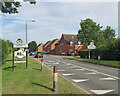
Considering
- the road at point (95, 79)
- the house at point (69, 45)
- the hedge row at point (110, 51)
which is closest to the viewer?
the road at point (95, 79)

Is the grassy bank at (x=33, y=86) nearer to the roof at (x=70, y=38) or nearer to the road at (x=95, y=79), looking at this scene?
the road at (x=95, y=79)

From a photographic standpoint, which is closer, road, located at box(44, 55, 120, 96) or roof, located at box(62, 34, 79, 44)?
road, located at box(44, 55, 120, 96)

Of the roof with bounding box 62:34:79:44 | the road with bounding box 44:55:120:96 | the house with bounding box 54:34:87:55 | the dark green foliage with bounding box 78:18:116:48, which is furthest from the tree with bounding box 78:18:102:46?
the road with bounding box 44:55:120:96

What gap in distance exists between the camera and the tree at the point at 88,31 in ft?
119

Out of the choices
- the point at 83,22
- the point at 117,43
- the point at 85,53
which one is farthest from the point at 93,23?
the point at 117,43

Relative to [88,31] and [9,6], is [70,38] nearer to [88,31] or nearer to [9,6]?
[88,31]

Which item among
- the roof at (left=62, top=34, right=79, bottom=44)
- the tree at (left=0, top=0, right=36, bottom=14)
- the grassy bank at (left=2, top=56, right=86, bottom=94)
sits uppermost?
the roof at (left=62, top=34, right=79, bottom=44)

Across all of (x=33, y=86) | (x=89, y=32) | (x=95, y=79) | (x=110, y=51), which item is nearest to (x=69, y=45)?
(x=89, y=32)

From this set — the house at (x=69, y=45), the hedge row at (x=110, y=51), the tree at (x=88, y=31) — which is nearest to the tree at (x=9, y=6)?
the hedge row at (x=110, y=51)

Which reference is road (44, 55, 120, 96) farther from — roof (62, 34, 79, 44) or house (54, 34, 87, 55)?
roof (62, 34, 79, 44)

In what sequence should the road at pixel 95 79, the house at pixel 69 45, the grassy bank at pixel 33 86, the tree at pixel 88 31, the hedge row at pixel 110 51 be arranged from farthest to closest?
the house at pixel 69 45, the tree at pixel 88 31, the hedge row at pixel 110 51, the road at pixel 95 79, the grassy bank at pixel 33 86

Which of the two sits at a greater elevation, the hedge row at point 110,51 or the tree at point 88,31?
the tree at point 88,31

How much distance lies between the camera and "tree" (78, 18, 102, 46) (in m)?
36.3

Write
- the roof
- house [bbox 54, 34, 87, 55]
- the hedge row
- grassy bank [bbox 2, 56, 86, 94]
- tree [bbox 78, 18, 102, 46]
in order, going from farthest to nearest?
the roof < house [bbox 54, 34, 87, 55] < tree [bbox 78, 18, 102, 46] < the hedge row < grassy bank [bbox 2, 56, 86, 94]
